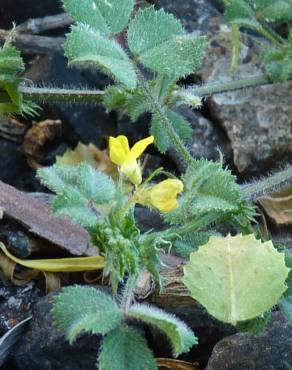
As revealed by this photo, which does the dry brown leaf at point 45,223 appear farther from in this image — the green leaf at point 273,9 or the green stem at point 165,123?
the green leaf at point 273,9

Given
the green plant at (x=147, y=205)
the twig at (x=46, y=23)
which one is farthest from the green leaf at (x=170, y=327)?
the twig at (x=46, y=23)

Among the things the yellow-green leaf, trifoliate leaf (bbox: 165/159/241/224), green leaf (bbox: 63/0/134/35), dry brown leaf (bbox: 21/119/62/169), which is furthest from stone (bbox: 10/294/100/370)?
dry brown leaf (bbox: 21/119/62/169)

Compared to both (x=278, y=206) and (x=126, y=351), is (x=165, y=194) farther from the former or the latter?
(x=278, y=206)

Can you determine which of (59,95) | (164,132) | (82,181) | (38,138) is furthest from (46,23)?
(82,181)

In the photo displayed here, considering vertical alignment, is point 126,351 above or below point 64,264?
above

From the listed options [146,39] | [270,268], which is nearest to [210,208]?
[270,268]

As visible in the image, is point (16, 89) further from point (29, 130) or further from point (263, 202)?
point (263, 202)
